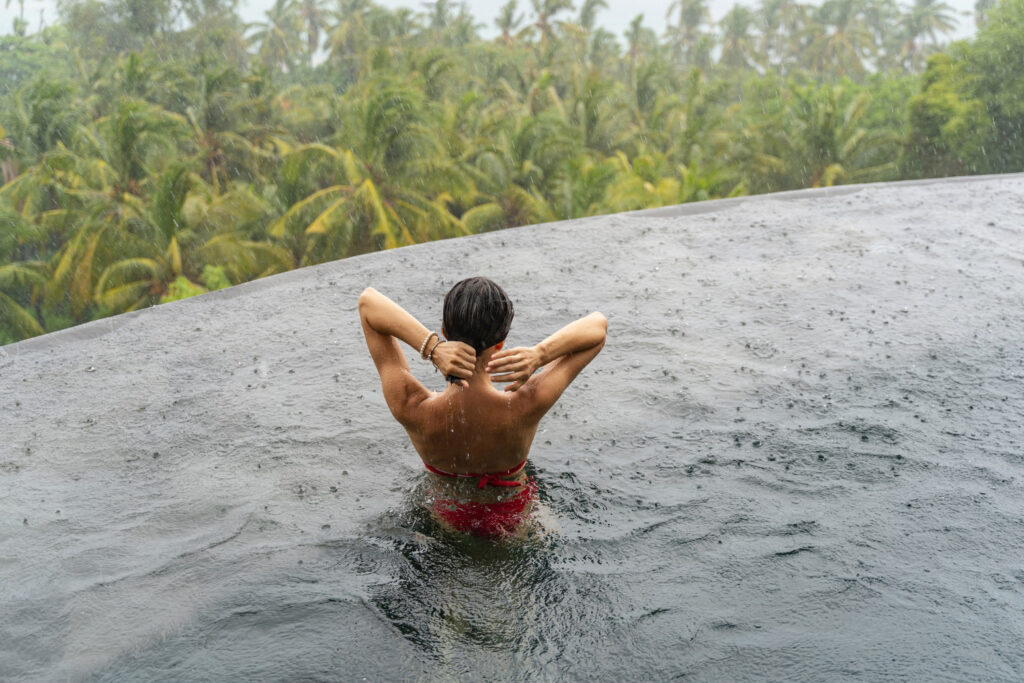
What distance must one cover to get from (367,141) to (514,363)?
1559 cm

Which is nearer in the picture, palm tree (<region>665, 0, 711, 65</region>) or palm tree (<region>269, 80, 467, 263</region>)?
palm tree (<region>269, 80, 467, 263</region>)

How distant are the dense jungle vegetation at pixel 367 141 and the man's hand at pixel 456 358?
14524mm

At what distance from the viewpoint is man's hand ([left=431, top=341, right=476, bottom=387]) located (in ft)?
8.88

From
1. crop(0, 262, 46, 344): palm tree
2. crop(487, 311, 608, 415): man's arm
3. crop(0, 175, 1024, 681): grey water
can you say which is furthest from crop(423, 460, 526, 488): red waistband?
crop(0, 262, 46, 344): palm tree

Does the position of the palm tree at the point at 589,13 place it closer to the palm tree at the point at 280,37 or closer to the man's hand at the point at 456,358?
the palm tree at the point at 280,37

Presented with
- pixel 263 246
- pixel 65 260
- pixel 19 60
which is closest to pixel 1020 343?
pixel 263 246

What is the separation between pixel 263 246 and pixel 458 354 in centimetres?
1560

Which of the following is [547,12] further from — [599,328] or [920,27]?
[599,328]

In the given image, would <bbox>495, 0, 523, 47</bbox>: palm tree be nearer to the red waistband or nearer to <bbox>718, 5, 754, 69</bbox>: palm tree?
<bbox>718, 5, 754, 69</bbox>: palm tree

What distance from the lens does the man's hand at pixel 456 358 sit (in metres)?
2.71

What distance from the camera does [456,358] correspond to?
270 cm

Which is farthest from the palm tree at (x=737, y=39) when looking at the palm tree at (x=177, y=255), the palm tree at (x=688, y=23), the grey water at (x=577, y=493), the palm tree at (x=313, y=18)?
the grey water at (x=577, y=493)

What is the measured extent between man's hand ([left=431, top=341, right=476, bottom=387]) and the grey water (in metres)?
0.68

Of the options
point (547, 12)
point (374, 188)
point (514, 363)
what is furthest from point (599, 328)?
point (547, 12)
